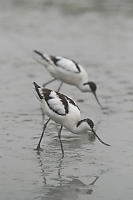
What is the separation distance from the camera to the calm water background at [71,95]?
6.38 meters

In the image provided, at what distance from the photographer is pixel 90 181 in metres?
6.45

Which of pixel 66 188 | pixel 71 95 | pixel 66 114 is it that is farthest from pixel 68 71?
pixel 66 188

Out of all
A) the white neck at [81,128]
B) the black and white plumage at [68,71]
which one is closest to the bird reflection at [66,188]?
the white neck at [81,128]

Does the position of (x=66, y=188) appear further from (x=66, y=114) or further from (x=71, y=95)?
(x=71, y=95)

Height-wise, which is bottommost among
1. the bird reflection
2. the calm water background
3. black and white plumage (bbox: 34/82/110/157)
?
the calm water background

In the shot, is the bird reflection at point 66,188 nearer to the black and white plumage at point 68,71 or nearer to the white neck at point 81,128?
the white neck at point 81,128

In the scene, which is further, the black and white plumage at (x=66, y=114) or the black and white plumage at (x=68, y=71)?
the black and white plumage at (x=68, y=71)

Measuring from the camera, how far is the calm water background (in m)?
6.38

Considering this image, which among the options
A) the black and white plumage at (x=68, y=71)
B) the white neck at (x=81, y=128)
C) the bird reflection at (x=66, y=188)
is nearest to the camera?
the bird reflection at (x=66, y=188)

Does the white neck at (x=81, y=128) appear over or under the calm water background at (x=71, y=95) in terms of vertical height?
over

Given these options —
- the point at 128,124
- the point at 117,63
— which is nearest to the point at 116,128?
the point at 128,124

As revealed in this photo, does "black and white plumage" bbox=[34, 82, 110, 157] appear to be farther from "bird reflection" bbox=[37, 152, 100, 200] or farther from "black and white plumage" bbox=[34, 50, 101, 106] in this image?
"black and white plumage" bbox=[34, 50, 101, 106]

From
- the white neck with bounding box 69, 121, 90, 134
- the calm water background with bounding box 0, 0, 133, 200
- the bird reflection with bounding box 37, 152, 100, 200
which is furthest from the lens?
the white neck with bounding box 69, 121, 90, 134

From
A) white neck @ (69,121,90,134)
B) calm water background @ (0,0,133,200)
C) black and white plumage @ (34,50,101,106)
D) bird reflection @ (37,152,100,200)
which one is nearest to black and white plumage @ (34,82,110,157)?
white neck @ (69,121,90,134)
